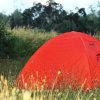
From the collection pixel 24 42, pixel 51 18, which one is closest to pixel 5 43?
pixel 24 42

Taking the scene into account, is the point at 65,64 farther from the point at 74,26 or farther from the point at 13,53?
the point at 74,26

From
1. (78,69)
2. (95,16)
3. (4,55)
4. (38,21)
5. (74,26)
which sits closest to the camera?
(78,69)

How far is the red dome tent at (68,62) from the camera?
363 inches

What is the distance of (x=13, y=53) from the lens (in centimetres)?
2273

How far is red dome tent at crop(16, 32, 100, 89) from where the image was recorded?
9219 mm

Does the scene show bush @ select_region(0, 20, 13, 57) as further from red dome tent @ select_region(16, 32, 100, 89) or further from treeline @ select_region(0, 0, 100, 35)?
treeline @ select_region(0, 0, 100, 35)

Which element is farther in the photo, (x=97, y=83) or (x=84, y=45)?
(x=84, y=45)

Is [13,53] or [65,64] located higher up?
[65,64]

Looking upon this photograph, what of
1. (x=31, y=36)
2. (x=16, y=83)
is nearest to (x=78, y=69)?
(x=16, y=83)

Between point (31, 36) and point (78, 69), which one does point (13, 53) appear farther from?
point (78, 69)

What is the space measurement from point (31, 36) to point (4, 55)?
3591mm

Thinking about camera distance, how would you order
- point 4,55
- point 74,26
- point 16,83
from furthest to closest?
point 74,26, point 4,55, point 16,83

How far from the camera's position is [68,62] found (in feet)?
31.9

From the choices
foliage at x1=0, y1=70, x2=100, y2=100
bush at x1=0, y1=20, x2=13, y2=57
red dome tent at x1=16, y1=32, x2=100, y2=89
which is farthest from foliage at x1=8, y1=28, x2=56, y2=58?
foliage at x1=0, y1=70, x2=100, y2=100
